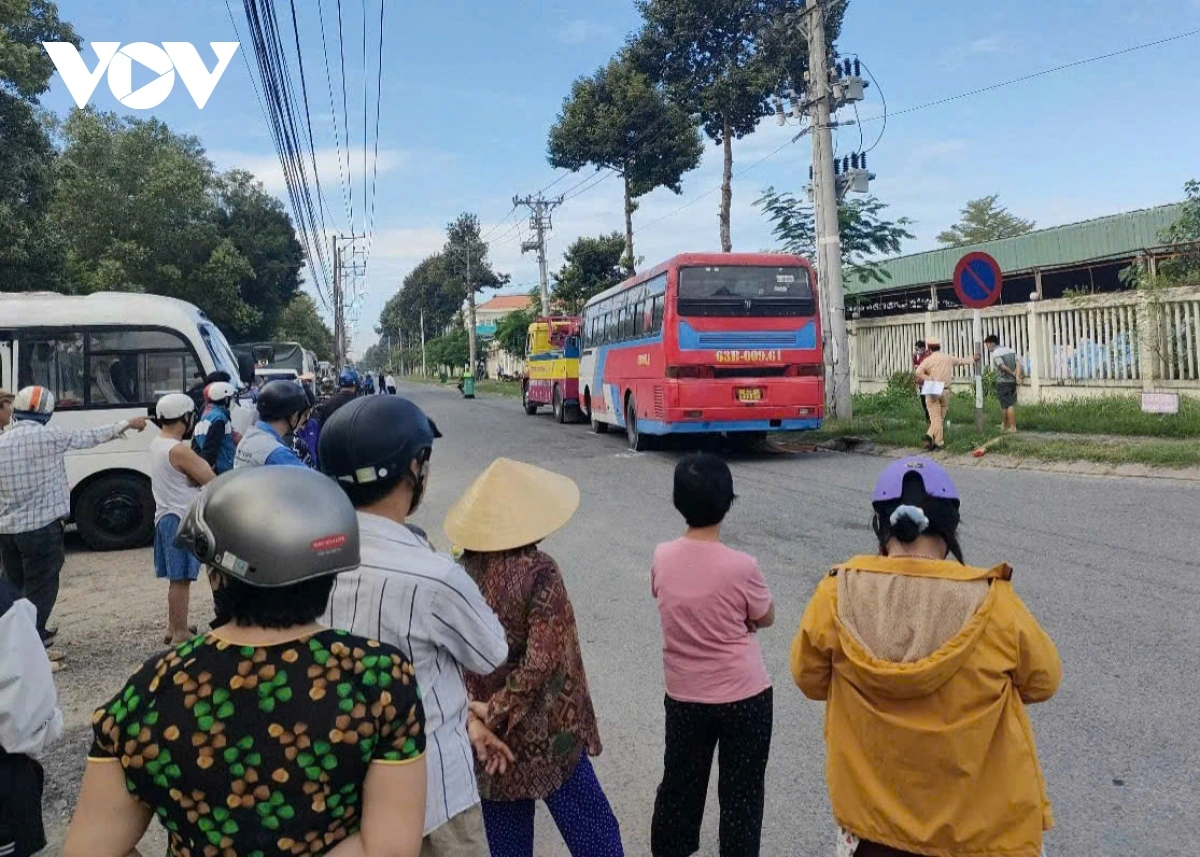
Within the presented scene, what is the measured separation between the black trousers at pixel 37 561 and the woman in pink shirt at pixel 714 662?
4.72 m

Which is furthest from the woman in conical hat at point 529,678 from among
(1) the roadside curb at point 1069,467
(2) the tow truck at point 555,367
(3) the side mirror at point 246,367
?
(2) the tow truck at point 555,367

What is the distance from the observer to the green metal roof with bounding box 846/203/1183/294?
23719 millimetres

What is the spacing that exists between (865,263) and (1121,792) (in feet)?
65.4

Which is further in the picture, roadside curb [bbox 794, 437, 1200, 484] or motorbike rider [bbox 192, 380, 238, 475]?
roadside curb [bbox 794, 437, 1200, 484]

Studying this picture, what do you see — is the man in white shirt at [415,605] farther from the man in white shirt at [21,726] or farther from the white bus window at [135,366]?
the white bus window at [135,366]

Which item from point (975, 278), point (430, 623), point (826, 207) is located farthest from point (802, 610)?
point (826, 207)

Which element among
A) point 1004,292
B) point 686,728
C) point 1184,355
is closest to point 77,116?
point 1004,292

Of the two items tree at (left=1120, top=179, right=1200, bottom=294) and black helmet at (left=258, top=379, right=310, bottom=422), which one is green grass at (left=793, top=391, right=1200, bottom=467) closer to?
tree at (left=1120, top=179, right=1200, bottom=294)

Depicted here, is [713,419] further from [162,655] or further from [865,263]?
[162,655]

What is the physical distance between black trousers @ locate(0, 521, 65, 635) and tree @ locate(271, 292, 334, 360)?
162ft

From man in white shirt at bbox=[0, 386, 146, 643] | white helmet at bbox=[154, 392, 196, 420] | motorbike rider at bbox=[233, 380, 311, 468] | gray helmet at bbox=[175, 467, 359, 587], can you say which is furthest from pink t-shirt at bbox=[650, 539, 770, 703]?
man in white shirt at bbox=[0, 386, 146, 643]

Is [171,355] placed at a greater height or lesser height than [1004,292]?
lesser

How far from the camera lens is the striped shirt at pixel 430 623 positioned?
2.18 m

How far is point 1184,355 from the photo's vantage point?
1546 cm
